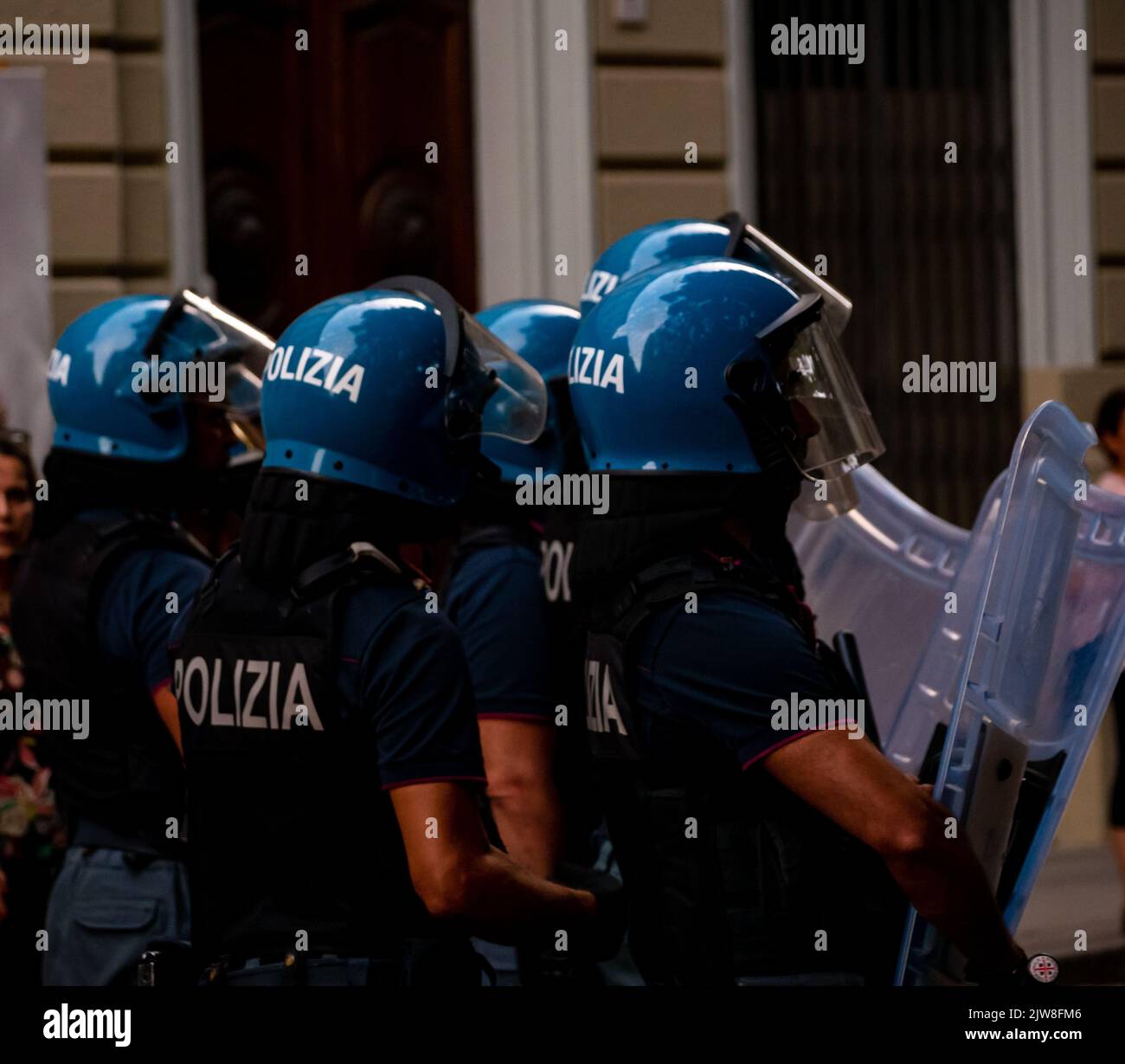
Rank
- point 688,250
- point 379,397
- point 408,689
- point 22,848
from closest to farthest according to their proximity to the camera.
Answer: point 408,689 → point 379,397 → point 688,250 → point 22,848

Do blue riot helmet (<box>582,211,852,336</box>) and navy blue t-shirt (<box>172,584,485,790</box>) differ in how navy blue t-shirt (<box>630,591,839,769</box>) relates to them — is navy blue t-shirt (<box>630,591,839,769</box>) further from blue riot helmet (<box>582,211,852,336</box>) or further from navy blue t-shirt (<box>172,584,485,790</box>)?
blue riot helmet (<box>582,211,852,336</box>)

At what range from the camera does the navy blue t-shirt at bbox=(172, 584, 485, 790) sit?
7.93ft

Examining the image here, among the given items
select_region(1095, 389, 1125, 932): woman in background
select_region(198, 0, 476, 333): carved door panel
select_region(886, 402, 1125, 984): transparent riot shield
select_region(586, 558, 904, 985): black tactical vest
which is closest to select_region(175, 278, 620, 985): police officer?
select_region(586, 558, 904, 985): black tactical vest

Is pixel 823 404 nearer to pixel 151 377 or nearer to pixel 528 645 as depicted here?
pixel 528 645

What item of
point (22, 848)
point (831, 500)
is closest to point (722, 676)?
point (831, 500)

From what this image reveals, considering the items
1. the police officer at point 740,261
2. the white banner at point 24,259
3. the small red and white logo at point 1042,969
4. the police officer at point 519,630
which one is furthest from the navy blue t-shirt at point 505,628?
the white banner at point 24,259

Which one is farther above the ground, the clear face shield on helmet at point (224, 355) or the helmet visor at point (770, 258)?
the helmet visor at point (770, 258)

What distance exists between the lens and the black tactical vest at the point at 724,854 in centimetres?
254

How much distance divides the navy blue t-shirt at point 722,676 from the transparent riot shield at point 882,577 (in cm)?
88

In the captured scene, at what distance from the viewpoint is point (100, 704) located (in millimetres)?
3361

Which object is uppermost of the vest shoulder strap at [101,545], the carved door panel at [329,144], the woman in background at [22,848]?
the carved door panel at [329,144]

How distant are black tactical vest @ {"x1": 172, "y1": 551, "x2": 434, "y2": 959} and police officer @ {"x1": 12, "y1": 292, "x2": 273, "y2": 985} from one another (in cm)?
65

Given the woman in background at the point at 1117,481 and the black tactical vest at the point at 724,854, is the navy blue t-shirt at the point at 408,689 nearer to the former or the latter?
the black tactical vest at the point at 724,854

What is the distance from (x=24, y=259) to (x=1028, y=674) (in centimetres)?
446
